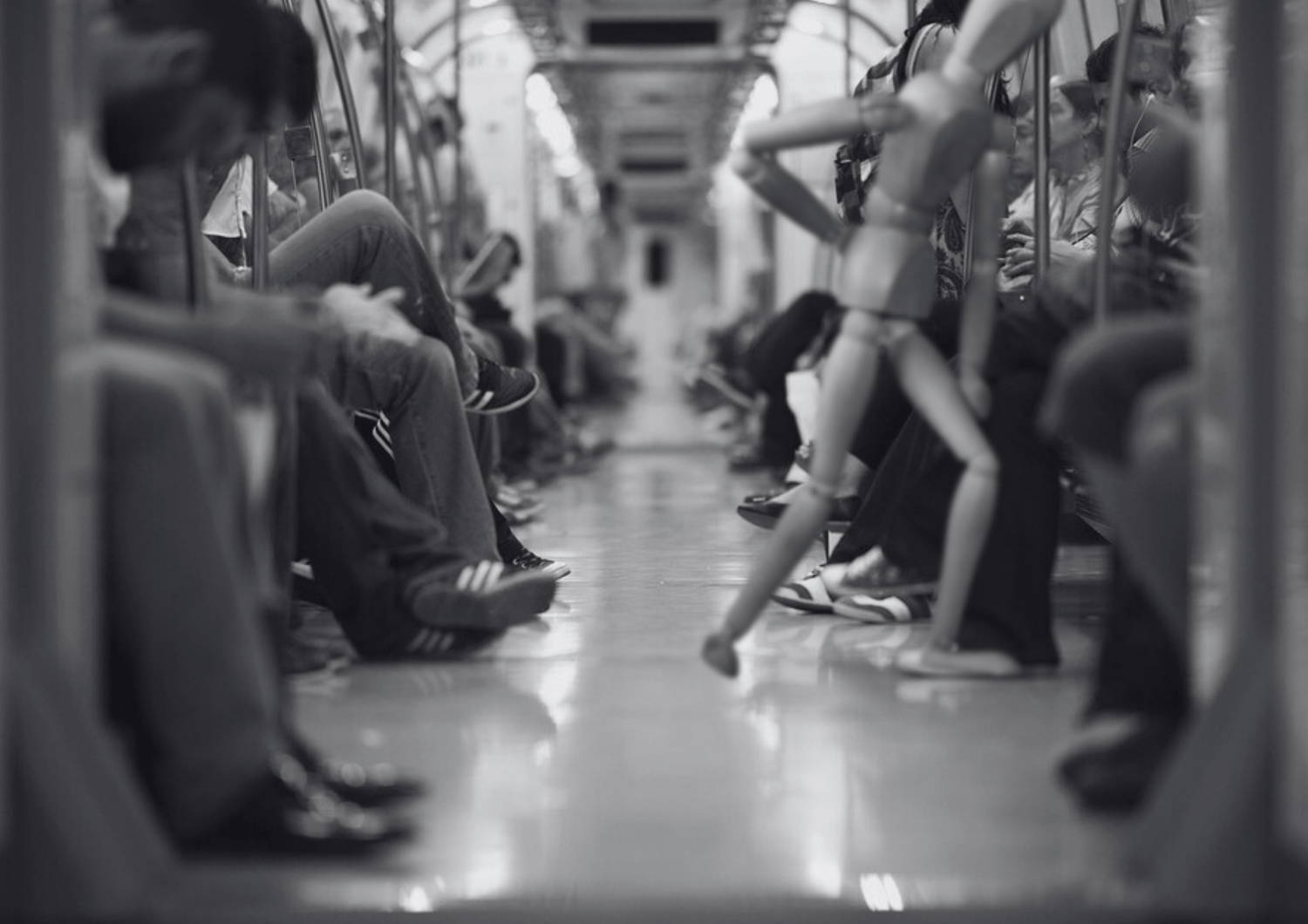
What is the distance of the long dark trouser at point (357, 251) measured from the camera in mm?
A: 3689

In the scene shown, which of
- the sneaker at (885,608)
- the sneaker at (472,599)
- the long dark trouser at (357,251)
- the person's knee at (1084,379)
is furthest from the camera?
the long dark trouser at (357,251)

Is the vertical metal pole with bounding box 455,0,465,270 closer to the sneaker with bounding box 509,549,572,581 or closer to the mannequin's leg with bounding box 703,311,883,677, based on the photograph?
the sneaker with bounding box 509,549,572,581

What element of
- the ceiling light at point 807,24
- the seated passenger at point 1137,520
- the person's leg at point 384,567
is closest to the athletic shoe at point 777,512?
the person's leg at point 384,567

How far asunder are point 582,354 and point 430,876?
1291 cm

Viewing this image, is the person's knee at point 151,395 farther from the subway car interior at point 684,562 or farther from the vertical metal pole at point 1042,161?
the vertical metal pole at point 1042,161

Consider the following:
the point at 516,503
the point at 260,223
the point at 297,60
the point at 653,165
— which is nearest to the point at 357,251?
the point at 260,223

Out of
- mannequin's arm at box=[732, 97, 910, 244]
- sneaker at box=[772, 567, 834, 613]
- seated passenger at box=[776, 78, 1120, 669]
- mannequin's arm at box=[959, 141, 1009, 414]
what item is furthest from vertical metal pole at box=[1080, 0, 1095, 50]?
mannequin's arm at box=[732, 97, 910, 244]

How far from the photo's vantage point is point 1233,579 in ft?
5.71

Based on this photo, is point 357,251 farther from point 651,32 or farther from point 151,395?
Answer: point 651,32

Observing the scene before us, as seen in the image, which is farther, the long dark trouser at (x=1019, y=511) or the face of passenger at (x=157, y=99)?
the long dark trouser at (x=1019, y=511)

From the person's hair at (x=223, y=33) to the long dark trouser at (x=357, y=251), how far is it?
160 centimetres

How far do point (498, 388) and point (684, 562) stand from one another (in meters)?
0.85

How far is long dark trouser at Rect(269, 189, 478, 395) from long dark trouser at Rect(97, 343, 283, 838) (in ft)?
6.14

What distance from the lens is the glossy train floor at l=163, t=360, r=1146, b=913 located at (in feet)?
5.81
